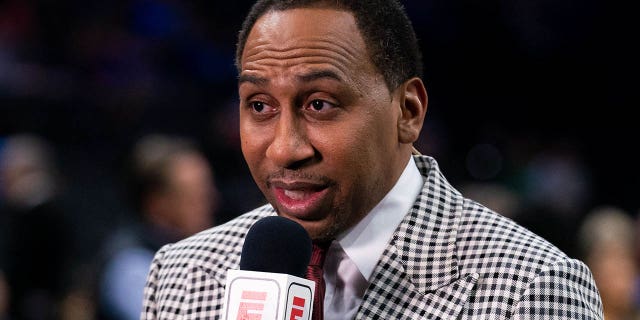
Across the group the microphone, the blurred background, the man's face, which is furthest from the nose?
the blurred background

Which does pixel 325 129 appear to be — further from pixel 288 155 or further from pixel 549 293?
pixel 549 293

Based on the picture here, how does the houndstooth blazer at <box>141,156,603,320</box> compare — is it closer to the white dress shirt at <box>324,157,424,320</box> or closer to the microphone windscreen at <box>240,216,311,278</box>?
the white dress shirt at <box>324,157,424,320</box>

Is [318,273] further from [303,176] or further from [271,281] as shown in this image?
[271,281]

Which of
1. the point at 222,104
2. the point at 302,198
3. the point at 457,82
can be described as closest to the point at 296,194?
the point at 302,198

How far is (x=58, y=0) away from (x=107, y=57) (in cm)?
69

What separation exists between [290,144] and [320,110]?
94mm

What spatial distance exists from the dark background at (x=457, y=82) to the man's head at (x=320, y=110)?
503 centimetres

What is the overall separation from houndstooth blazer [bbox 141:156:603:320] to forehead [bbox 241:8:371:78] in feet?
1.25

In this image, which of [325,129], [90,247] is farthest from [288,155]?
[90,247]

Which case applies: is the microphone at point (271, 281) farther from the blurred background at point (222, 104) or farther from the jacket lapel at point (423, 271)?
the blurred background at point (222, 104)

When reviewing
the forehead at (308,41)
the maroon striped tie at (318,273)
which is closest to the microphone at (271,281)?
the maroon striped tie at (318,273)

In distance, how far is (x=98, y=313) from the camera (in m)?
3.96

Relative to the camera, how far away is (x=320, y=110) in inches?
74.2

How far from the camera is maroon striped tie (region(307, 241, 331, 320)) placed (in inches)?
70.3
